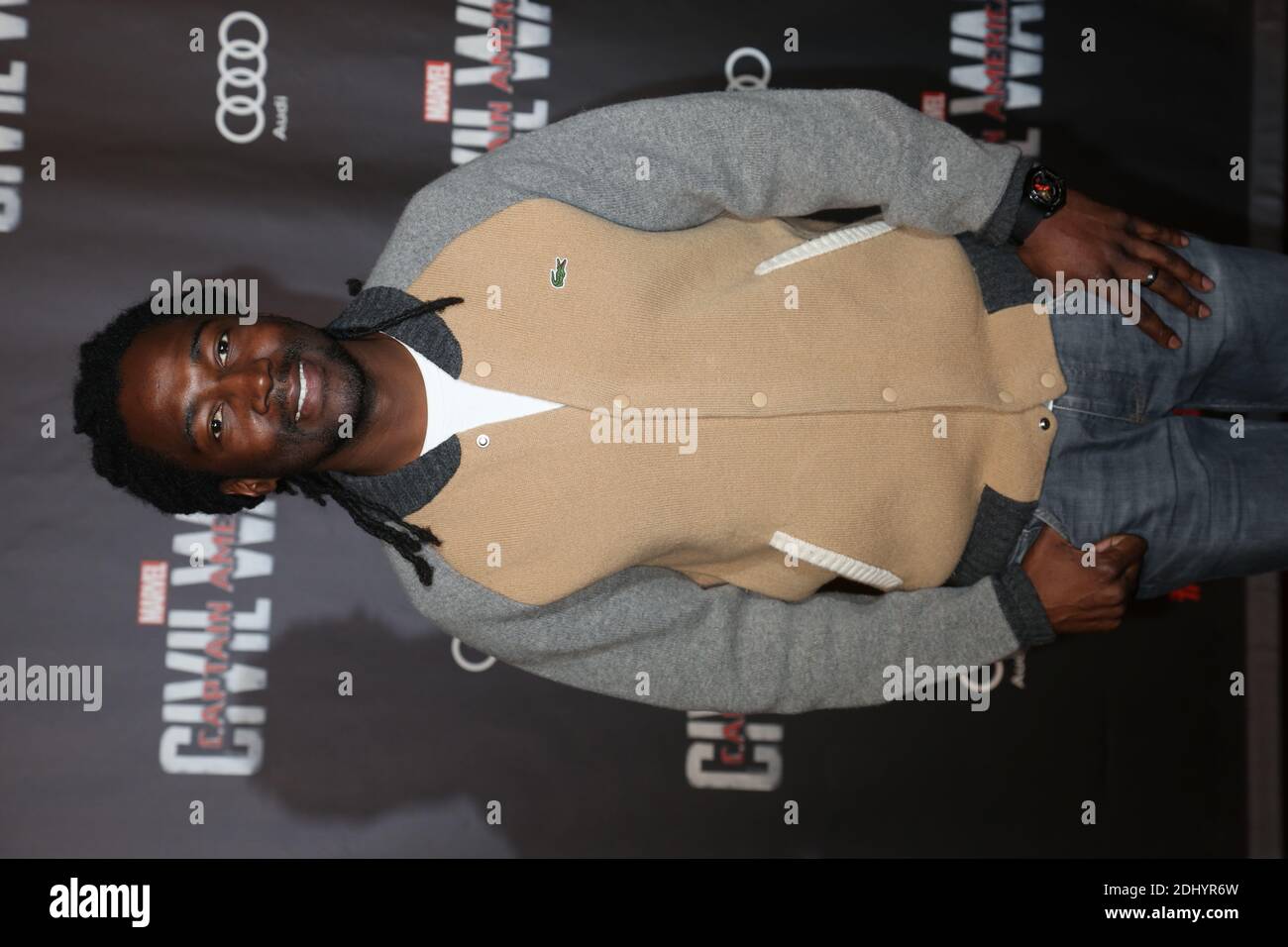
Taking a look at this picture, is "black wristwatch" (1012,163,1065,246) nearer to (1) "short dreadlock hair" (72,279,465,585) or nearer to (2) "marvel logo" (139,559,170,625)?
A: (1) "short dreadlock hair" (72,279,465,585)

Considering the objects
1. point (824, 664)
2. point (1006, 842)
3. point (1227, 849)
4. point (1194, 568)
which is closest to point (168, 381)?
point (824, 664)

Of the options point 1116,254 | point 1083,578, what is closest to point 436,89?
point 1116,254

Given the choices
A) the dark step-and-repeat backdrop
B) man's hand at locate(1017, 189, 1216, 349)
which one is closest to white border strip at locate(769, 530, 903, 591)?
man's hand at locate(1017, 189, 1216, 349)

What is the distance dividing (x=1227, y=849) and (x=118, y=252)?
2.51m

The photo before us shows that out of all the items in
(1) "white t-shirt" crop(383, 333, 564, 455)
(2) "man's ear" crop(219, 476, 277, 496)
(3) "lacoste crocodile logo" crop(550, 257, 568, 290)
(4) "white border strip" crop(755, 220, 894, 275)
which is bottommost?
(2) "man's ear" crop(219, 476, 277, 496)

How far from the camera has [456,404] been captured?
121cm

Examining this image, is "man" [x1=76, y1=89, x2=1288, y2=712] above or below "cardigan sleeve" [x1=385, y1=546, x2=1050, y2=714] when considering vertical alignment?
above

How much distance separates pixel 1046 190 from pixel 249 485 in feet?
3.72

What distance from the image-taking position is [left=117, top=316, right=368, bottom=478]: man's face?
3.76ft

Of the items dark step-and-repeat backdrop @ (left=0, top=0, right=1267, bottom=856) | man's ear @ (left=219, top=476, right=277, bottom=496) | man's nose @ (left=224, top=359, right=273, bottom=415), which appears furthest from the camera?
dark step-and-repeat backdrop @ (left=0, top=0, right=1267, bottom=856)

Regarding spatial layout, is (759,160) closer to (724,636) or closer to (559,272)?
(559,272)

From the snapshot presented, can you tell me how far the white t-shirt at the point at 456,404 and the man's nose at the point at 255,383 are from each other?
0.51 feet

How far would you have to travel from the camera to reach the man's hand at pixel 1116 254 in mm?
1242

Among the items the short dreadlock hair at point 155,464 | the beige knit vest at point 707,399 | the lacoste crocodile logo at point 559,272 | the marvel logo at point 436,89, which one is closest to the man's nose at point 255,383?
the short dreadlock hair at point 155,464
